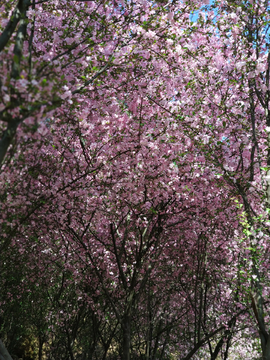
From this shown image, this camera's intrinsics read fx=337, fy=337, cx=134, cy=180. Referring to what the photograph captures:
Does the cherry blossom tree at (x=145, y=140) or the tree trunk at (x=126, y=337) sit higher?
the cherry blossom tree at (x=145, y=140)

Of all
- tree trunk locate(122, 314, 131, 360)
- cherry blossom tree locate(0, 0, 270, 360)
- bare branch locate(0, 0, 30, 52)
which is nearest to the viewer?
bare branch locate(0, 0, 30, 52)

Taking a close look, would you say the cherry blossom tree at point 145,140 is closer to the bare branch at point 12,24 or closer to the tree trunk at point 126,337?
the tree trunk at point 126,337

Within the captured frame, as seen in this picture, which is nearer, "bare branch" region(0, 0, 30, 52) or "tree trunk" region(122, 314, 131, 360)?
"bare branch" region(0, 0, 30, 52)

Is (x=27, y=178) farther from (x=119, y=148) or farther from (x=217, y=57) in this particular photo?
(x=217, y=57)

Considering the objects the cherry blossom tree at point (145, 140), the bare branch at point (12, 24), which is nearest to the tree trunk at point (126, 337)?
the cherry blossom tree at point (145, 140)

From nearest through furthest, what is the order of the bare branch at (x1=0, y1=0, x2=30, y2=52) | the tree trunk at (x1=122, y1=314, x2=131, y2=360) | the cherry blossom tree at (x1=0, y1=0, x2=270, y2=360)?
the bare branch at (x1=0, y1=0, x2=30, y2=52) → the cherry blossom tree at (x1=0, y1=0, x2=270, y2=360) → the tree trunk at (x1=122, y1=314, x2=131, y2=360)

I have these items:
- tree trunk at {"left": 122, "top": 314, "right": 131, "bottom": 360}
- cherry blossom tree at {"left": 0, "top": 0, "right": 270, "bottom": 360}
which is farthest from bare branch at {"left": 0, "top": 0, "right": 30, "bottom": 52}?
tree trunk at {"left": 122, "top": 314, "right": 131, "bottom": 360}

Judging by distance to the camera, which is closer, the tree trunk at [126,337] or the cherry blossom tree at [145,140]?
the cherry blossom tree at [145,140]

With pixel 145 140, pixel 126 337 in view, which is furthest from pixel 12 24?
pixel 126 337

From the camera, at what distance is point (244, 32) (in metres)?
6.91

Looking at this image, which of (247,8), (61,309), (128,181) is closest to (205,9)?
(247,8)

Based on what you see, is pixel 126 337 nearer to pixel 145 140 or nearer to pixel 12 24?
pixel 145 140

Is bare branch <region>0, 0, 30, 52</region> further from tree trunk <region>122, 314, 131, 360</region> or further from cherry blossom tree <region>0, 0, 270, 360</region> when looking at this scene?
tree trunk <region>122, 314, 131, 360</region>

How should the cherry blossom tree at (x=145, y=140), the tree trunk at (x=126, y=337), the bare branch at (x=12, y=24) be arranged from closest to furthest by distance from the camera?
the bare branch at (x=12, y=24), the cherry blossom tree at (x=145, y=140), the tree trunk at (x=126, y=337)
